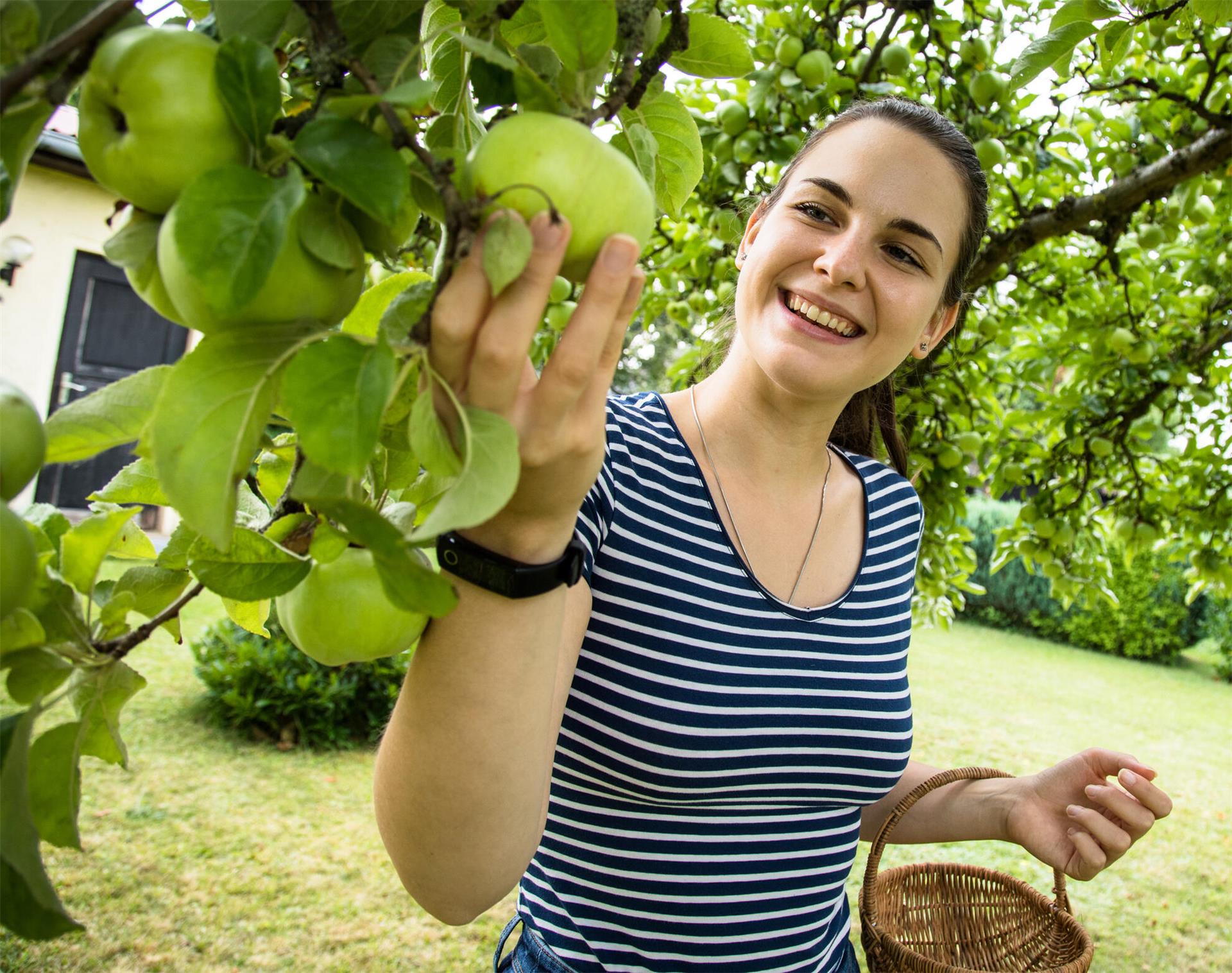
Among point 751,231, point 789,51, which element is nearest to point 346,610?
point 751,231

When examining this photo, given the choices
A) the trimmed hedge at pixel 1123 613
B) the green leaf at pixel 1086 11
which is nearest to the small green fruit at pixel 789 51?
the green leaf at pixel 1086 11

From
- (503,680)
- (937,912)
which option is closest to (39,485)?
(937,912)

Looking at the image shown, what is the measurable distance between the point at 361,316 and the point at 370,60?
6.5 inches

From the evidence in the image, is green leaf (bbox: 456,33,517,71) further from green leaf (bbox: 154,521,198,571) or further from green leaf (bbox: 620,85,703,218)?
green leaf (bbox: 154,521,198,571)

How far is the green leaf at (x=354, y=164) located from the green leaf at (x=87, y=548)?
27 cm

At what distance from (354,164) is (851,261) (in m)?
1.18

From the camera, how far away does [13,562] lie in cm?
43

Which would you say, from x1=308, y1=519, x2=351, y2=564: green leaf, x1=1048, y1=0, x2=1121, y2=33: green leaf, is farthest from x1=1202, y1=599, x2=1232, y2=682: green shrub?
x1=308, y1=519, x2=351, y2=564: green leaf

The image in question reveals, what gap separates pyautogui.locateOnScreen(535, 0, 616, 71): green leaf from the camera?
50cm

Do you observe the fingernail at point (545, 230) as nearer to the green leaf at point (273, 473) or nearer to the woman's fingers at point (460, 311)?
the woman's fingers at point (460, 311)

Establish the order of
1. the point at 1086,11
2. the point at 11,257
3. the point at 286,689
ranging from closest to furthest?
the point at 1086,11
the point at 11,257
the point at 286,689

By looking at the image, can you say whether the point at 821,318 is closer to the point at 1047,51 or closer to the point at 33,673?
the point at 1047,51

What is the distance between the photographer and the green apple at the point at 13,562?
422 mm

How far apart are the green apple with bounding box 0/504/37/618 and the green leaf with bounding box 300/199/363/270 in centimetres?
18
